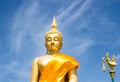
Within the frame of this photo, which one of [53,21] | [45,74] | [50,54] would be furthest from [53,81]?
[53,21]

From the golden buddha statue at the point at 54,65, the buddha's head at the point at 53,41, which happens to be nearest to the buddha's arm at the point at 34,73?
the golden buddha statue at the point at 54,65

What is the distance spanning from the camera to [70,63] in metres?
9.25

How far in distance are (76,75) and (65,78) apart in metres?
0.30

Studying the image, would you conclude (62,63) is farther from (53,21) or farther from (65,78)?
(53,21)

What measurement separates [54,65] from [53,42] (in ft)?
2.33

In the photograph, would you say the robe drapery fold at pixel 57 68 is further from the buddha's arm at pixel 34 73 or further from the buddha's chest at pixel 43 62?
the buddha's arm at pixel 34 73

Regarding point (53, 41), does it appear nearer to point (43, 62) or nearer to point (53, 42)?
point (53, 42)

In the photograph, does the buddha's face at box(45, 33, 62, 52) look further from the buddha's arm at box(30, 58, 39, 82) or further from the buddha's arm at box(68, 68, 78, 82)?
the buddha's arm at box(68, 68, 78, 82)

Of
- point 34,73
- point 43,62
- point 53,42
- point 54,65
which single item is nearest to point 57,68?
point 54,65

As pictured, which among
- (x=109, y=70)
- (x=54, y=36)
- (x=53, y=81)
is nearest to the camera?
(x=53, y=81)

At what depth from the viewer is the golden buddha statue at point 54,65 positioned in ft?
29.9

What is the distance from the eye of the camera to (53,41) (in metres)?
9.58

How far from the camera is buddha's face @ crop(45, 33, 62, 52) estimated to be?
956 cm

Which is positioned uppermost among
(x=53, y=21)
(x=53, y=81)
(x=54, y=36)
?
(x=53, y=21)
